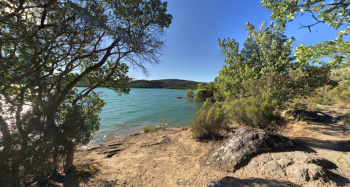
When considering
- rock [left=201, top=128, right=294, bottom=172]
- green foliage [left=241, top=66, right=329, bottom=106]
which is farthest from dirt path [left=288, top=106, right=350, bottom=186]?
green foliage [left=241, top=66, right=329, bottom=106]

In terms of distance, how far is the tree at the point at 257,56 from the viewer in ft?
30.9

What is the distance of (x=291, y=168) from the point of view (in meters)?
2.55

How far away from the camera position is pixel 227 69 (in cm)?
1723

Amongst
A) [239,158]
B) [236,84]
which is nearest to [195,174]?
[239,158]

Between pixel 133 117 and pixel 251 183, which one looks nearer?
pixel 251 183

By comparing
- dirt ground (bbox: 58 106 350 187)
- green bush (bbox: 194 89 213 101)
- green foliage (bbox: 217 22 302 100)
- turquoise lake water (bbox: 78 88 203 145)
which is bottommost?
turquoise lake water (bbox: 78 88 203 145)

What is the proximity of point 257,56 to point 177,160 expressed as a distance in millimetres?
14145

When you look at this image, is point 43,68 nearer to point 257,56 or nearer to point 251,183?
point 251,183

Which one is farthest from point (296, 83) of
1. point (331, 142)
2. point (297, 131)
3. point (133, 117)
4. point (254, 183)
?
point (133, 117)

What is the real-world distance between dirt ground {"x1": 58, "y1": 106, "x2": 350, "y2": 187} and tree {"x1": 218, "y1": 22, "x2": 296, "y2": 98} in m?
3.59

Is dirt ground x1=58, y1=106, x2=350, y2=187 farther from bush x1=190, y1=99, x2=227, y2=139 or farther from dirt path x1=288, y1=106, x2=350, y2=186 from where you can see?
bush x1=190, y1=99, x2=227, y2=139

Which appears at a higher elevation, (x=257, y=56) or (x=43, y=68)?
(x=257, y=56)

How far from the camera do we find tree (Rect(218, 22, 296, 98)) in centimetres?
943

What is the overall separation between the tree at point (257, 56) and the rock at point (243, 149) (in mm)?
5064
